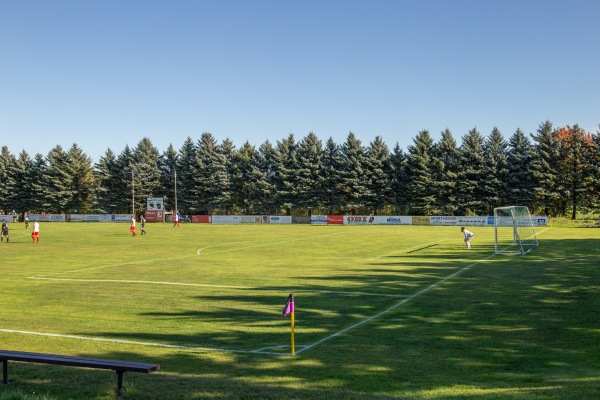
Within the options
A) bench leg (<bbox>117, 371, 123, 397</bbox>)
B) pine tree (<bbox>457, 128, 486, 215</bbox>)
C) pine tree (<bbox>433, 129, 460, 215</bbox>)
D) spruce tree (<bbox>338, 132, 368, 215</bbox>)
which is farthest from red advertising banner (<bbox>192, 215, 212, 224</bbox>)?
bench leg (<bbox>117, 371, 123, 397</bbox>)

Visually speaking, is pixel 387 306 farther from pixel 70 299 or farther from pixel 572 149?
pixel 572 149

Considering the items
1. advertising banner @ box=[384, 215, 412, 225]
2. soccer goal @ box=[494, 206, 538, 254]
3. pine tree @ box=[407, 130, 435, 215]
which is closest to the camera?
soccer goal @ box=[494, 206, 538, 254]

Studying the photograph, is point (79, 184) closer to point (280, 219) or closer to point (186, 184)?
point (186, 184)

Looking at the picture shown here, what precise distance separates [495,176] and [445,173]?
297 inches

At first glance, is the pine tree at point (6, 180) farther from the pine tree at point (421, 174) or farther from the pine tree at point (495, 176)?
the pine tree at point (495, 176)

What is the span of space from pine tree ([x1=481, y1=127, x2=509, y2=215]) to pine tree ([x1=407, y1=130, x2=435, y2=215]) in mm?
8241

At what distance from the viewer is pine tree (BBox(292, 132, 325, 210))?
103 metres

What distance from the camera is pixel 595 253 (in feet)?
108

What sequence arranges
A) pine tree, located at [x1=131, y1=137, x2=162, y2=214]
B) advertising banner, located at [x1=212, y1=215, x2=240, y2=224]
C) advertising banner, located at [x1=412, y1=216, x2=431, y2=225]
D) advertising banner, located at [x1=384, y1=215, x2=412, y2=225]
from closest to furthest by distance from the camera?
advertising banner, located at [x1=412, y1=216, x2=431, y2=225], advertising banner, located at [x1=384, y1=215, x2=412, y2=225], advertising banner, located at [x1=212, y1=215, x2=240, y2=224], pine tree, located at [x1=131, y1=137, x2=162, y2=214]

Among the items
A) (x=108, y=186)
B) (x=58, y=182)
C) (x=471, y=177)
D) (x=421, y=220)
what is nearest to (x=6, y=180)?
(x=58, y=182)

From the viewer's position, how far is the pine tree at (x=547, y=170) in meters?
85.6

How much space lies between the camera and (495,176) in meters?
90.4

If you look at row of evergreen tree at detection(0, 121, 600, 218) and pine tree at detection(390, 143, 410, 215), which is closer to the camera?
row of evergreen tree at detection(0, 121, 600, 218)

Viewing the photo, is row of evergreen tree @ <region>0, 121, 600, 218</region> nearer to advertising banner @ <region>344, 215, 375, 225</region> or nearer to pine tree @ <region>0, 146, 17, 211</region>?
pine tree @ <region>0, 146, 17, 211</region>
